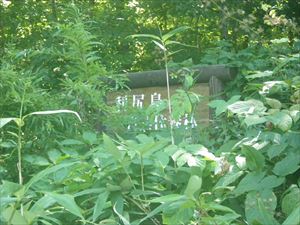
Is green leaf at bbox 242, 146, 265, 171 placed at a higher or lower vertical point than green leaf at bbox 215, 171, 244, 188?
higher

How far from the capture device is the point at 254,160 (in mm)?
1887

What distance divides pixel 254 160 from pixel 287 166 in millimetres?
98

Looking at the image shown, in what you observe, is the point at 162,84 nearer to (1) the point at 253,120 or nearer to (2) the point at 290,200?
(1) the point at 253,120

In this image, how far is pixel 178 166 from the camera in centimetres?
205

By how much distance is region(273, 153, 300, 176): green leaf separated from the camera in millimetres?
1873

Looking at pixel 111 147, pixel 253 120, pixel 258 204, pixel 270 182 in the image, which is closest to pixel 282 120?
pixel 253 120

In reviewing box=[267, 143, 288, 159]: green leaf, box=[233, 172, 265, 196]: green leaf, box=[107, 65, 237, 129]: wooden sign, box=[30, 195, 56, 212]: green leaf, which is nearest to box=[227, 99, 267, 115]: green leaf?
box=[267, 143, 288, 159]: green leaf

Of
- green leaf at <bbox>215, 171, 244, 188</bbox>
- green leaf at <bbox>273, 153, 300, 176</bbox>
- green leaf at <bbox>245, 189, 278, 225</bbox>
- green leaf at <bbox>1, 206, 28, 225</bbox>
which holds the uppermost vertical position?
green leaf at <bbox>1, 206, 28, 225</bbox>

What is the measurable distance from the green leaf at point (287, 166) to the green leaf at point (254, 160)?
45mm

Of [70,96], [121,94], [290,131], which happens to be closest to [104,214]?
[290,131]

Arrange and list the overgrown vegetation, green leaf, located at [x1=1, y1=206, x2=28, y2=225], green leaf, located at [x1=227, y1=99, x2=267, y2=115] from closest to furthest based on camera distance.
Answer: green leaf, located at [x1=1, y1=206, x2=28, y2=225]
the overgrown vegetation
green leaf, located at [x1=227, y1=99, x2=267, y2=115]

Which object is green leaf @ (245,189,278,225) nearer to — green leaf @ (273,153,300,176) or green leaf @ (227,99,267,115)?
green leaf @ (273,153,300,176)

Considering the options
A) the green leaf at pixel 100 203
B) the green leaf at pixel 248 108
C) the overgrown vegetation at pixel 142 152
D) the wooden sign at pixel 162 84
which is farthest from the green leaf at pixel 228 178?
the wooden sign at pixel 162 84

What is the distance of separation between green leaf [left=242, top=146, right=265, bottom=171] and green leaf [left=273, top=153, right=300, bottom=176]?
0.05 m
